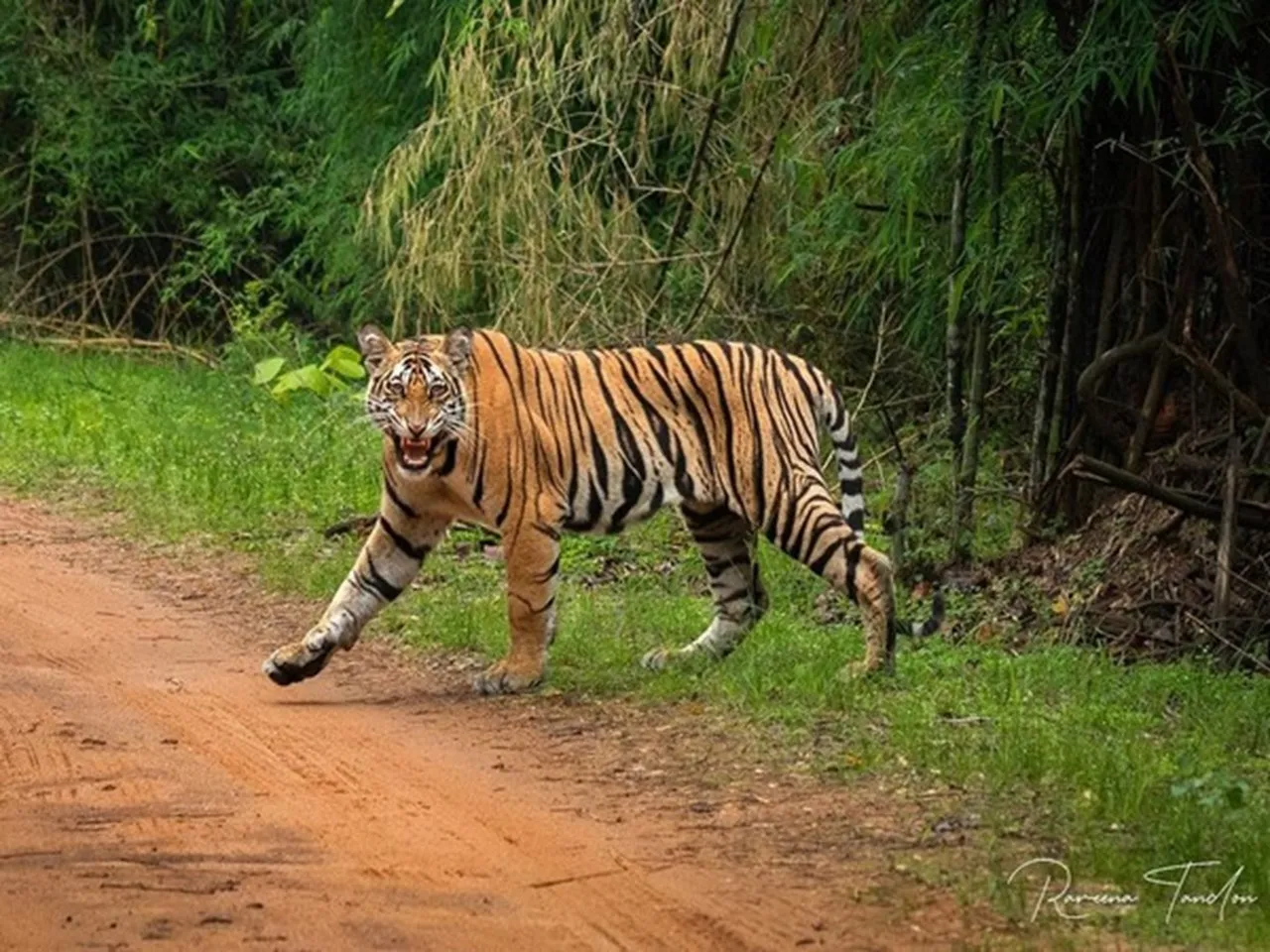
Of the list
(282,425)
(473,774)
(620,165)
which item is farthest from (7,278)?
(473,774)

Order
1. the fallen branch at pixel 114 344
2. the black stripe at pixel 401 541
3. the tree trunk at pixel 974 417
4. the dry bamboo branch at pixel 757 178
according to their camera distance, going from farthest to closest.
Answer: the fallen branch at pixel 114 344 < the dry bamboo branch at pixel 757 178 < the tree trunk at pixel 974 417 < the black stripe at pixel 401 541

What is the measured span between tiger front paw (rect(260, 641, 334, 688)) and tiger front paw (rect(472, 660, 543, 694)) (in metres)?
0.56

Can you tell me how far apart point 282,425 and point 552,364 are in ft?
20.5

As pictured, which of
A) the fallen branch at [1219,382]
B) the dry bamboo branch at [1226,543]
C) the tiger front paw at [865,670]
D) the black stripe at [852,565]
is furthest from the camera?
the fallen branch at [1219,382]

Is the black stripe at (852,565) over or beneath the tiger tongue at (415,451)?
beneath

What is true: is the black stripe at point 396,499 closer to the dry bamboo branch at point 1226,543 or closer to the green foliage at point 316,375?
the dry bamboo branch at point 1226,543

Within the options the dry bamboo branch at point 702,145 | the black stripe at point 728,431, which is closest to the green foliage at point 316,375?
the dry bamboo branch at point 702,145

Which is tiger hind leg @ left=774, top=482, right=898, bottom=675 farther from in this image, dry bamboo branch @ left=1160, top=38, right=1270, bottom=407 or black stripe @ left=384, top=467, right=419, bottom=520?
dry bamboo branch @ left=1160, top=38, right=1270, bottom=407

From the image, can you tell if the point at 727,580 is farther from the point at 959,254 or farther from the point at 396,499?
the point at 959,254

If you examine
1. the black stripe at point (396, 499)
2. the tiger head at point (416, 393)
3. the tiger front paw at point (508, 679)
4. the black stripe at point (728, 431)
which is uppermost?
the tiger head at point (416, 393)

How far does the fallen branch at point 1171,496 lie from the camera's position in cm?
930

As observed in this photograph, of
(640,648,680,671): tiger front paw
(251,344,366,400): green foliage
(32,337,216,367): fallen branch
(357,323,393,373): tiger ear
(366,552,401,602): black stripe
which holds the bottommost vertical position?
(32,337,216,367): fallen branch

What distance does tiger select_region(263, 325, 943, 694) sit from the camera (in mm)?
8812

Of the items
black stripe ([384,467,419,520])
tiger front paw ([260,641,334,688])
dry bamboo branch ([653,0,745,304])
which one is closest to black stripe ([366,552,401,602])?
black stripe ([384,467,419,520])
